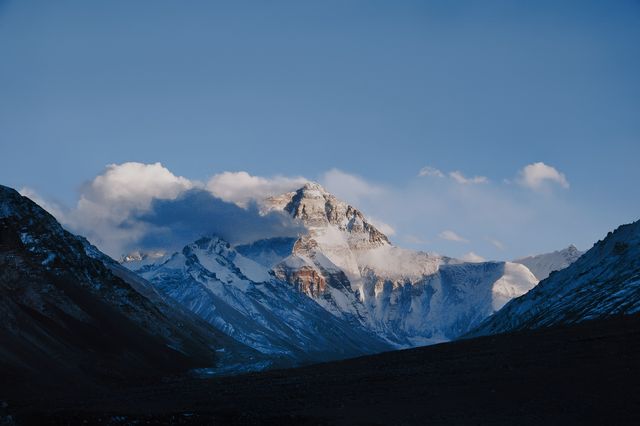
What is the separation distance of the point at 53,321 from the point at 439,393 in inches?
3998

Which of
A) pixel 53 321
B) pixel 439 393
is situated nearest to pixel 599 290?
pixel 439 393

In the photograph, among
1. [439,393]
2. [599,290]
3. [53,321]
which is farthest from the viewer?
[599,290]

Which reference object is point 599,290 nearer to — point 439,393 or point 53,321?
point 439,393

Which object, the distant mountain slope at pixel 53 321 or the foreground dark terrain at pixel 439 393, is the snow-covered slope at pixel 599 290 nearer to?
the foreground dark terrain at pixel 439 393

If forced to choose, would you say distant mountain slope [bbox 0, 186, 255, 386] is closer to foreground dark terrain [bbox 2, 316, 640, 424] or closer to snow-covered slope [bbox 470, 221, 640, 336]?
foreground dark terrain [bbox 2, 316, 640, 424]

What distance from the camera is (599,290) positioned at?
160m

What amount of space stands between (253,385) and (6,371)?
131 ft

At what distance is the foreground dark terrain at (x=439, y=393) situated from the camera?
58906 mm

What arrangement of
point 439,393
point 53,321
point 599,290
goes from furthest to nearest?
point 599,290 → point 53,321 → point 439,393

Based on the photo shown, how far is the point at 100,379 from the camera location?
131 m

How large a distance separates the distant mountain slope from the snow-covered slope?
7787 centimetres

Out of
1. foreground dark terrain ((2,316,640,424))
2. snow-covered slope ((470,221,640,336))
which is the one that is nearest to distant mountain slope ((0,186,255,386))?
foreground dark terrain ((2,316,640,424))

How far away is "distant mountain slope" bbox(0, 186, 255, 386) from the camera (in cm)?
12419

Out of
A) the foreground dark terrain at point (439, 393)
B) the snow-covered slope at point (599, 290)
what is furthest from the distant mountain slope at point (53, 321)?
the snow-covered slope at point (599, 290)
